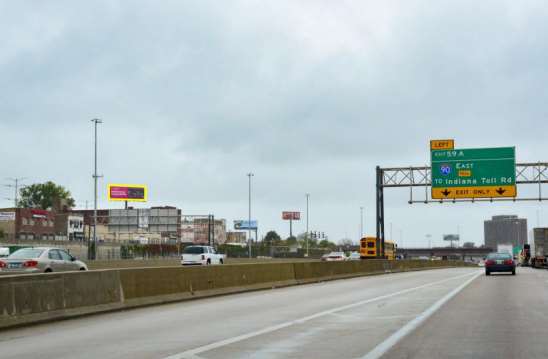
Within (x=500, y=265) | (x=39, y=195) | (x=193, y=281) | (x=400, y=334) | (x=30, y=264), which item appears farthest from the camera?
(x=39, y=195)

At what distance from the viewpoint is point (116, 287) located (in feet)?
57.3

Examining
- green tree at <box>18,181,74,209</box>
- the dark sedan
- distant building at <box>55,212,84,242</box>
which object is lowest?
the dark sedan

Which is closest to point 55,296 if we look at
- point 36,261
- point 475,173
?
point 36,261

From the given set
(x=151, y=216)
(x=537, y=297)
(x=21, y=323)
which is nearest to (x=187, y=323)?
(x=21, y=323)

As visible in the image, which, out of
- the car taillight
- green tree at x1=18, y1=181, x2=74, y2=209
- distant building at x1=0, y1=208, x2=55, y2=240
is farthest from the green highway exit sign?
green tree at x1=18, y1=181, x2=74, y2=209

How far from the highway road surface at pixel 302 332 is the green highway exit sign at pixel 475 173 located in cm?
3094

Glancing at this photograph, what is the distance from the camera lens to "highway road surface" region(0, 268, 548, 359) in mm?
9727

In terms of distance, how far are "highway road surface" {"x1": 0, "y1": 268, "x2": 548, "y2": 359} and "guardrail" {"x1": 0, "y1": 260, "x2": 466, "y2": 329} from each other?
1.37 ft

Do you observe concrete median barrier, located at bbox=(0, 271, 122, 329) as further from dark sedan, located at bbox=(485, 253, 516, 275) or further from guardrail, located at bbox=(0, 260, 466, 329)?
dark sedan, located at bbox=(485, 253, 516, 275)

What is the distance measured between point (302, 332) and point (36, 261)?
1632 cm

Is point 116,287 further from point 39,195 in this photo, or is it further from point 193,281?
point 39,195

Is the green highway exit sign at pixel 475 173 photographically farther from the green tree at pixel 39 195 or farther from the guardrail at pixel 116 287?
the green tree at pixel 39 195

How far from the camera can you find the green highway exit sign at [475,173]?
48938mm

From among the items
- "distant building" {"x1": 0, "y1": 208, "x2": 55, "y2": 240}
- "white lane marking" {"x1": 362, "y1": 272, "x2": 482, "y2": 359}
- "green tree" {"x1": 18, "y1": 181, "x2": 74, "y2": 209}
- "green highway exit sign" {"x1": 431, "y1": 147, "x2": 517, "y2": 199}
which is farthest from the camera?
"green tree" {"x1": 18, "y1": 181, "x2": 74, "y2": 209}
